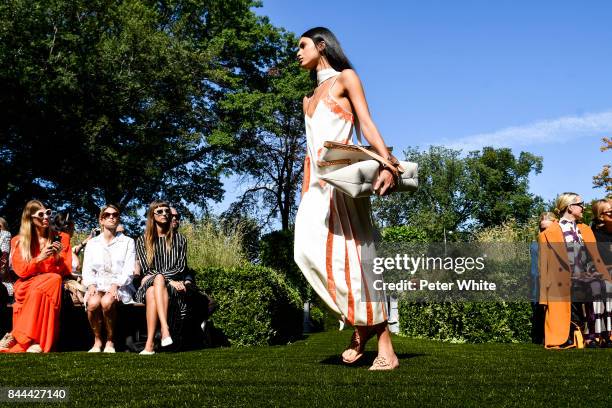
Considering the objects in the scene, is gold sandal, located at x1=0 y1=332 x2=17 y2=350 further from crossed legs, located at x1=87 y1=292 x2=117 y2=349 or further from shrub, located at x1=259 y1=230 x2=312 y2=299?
shrub, located at x1=259 y1=230 x2=312 y2=299

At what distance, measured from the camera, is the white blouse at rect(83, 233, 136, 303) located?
752cm

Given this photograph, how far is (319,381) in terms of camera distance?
382cm

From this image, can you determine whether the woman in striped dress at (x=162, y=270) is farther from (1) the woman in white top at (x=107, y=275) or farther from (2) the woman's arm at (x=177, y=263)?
(1) the woman in white top at (x=107, y=275)

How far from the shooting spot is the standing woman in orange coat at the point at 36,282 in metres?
7.20

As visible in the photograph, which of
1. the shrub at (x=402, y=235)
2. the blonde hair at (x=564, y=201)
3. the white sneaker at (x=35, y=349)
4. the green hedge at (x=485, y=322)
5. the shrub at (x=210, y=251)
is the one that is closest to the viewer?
the white sneaker at (x=35, y=349)

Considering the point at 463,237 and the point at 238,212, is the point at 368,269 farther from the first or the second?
the point at 463,237

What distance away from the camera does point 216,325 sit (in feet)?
29.3

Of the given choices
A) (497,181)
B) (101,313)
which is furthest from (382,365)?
(497,181)

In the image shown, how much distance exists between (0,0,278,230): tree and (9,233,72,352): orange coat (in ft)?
55.4

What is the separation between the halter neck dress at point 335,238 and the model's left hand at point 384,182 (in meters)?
0.33

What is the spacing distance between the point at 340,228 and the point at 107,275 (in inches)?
161

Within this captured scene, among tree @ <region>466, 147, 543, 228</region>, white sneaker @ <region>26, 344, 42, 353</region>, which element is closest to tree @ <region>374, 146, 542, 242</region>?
tree @ <region>466, 147, 543, 228</region>

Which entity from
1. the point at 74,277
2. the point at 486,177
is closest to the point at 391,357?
the point at 74,277

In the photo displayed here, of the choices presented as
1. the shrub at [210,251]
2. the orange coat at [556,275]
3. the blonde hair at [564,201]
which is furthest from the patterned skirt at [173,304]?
the blonde hair at [564,201]
